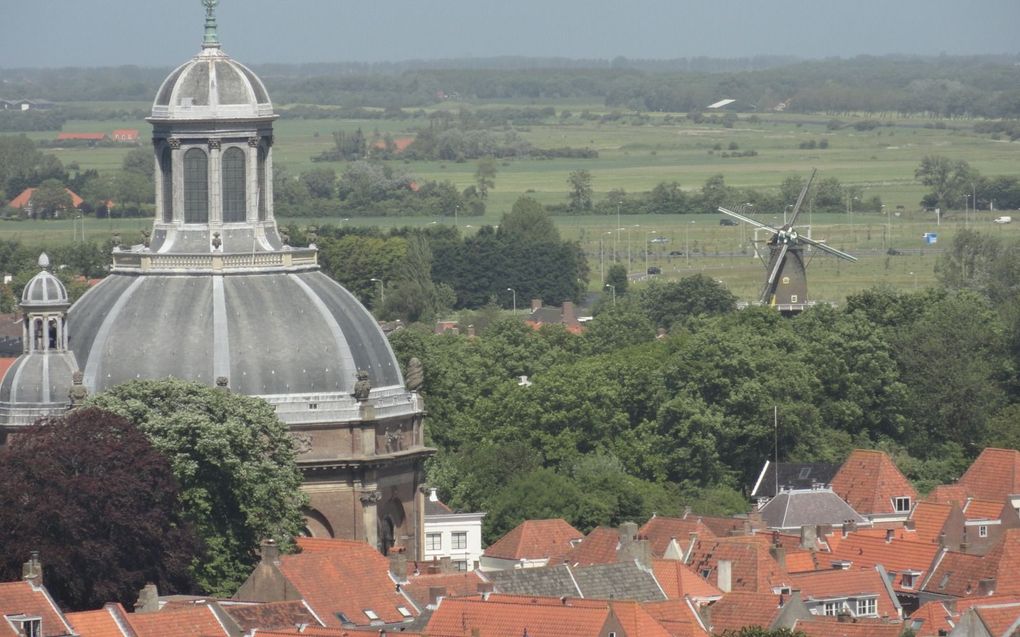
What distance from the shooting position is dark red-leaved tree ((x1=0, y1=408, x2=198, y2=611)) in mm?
80250

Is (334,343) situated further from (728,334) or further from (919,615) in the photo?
(728,334)

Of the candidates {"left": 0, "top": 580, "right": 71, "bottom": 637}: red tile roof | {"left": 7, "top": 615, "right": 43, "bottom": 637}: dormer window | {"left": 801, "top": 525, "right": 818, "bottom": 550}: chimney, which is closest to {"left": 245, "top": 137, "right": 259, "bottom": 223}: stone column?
{"left": 801, "top": 525, "right": 818, "bottom": 550}: chimney

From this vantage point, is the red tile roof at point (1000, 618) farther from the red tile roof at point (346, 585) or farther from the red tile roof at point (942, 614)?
the red tile roof at point (346, 585)

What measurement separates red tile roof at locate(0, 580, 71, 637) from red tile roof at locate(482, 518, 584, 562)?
29731 mm

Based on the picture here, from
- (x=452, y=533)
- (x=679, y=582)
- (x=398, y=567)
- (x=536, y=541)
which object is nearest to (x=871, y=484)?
(x=452, y=533)

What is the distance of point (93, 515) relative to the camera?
268 ft

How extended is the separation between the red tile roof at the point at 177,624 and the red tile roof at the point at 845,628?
13058 millimetres

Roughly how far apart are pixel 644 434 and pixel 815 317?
72.2 ft

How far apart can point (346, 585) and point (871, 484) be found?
118 ft

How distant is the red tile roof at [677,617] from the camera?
79000 mm

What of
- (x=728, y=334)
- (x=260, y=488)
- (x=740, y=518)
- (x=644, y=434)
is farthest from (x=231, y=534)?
(x=728, y=334)

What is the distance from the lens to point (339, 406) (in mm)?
94438

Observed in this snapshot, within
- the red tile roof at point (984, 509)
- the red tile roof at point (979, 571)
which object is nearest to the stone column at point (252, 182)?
the red tile roof at point (979, 571)

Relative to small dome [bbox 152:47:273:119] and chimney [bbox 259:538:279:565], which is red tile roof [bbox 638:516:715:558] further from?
chimney [bbox 259:538:279:565]
